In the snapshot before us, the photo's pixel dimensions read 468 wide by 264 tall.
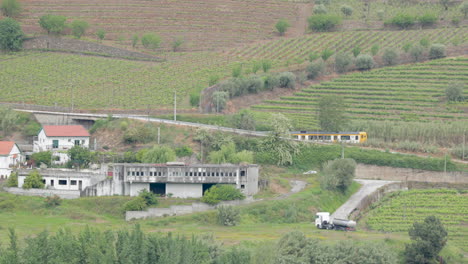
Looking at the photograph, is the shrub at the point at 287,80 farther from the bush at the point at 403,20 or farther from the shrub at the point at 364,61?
the bush at the point at 403,20

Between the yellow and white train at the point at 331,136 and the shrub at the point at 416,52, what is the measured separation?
33.0 m

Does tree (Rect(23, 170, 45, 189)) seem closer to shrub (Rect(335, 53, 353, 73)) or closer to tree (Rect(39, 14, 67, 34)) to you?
shrub (Rect(335, 53, 353, 73))

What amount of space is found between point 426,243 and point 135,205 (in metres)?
26.2

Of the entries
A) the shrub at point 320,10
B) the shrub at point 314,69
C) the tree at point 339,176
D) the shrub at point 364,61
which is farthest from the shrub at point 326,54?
the tree at point 339,176

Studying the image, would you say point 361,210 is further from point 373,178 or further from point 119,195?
point 119,195

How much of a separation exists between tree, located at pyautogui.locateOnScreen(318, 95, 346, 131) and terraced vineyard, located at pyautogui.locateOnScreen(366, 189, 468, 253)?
17445 mm

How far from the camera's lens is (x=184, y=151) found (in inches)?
3986

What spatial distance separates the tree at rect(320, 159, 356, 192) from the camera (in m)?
93.4

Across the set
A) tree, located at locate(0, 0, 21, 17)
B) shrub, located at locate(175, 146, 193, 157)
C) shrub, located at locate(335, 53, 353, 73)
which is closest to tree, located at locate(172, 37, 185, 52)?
shrub, located at locate(335, 53, 353, 73)

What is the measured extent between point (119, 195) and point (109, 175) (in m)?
4.49

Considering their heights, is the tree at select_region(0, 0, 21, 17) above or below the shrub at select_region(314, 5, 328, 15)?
below

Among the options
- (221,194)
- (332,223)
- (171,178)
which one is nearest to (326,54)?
(171,178)

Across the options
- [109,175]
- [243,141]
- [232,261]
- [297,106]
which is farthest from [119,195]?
[297,106]

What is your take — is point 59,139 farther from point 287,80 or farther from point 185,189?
point 287,80
